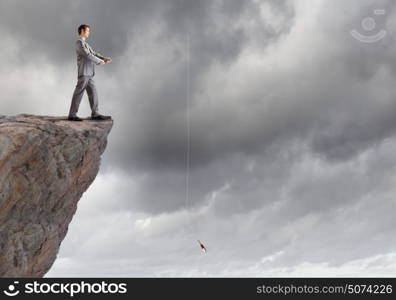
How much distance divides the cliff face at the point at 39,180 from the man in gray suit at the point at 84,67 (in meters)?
1.20

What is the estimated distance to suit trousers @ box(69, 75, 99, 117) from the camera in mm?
25547

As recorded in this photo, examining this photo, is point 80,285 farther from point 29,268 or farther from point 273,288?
point 273,288

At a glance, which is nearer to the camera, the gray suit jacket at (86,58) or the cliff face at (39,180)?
the cliff face at (39,180)

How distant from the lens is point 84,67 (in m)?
25.5

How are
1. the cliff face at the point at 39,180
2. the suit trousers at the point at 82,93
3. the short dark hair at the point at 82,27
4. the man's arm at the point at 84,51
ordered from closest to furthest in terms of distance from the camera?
the cliff face at the point at 39,180 < the man's arm at the point at 84,51 < the short dark hair at the point at 82,27 < the suit trousers at the point at 82,93

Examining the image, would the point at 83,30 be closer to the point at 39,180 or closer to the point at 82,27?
the point at 82,27

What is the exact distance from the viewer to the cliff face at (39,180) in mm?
20469

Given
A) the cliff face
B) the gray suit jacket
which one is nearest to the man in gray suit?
the gray suit jacket

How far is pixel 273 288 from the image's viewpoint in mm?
18344

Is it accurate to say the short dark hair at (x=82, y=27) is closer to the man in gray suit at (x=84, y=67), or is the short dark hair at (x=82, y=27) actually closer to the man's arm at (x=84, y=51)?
the man in gray suit at (x=84, y=67)

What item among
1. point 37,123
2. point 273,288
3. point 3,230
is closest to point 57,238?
point 3,230

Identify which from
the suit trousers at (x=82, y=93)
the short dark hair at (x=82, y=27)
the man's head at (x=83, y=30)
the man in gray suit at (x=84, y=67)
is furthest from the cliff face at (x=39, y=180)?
the short dark hair at (x=82, y=27)

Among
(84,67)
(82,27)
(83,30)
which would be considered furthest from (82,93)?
(82,27)

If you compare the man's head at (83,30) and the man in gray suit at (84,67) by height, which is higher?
the man's head at (83,30)
